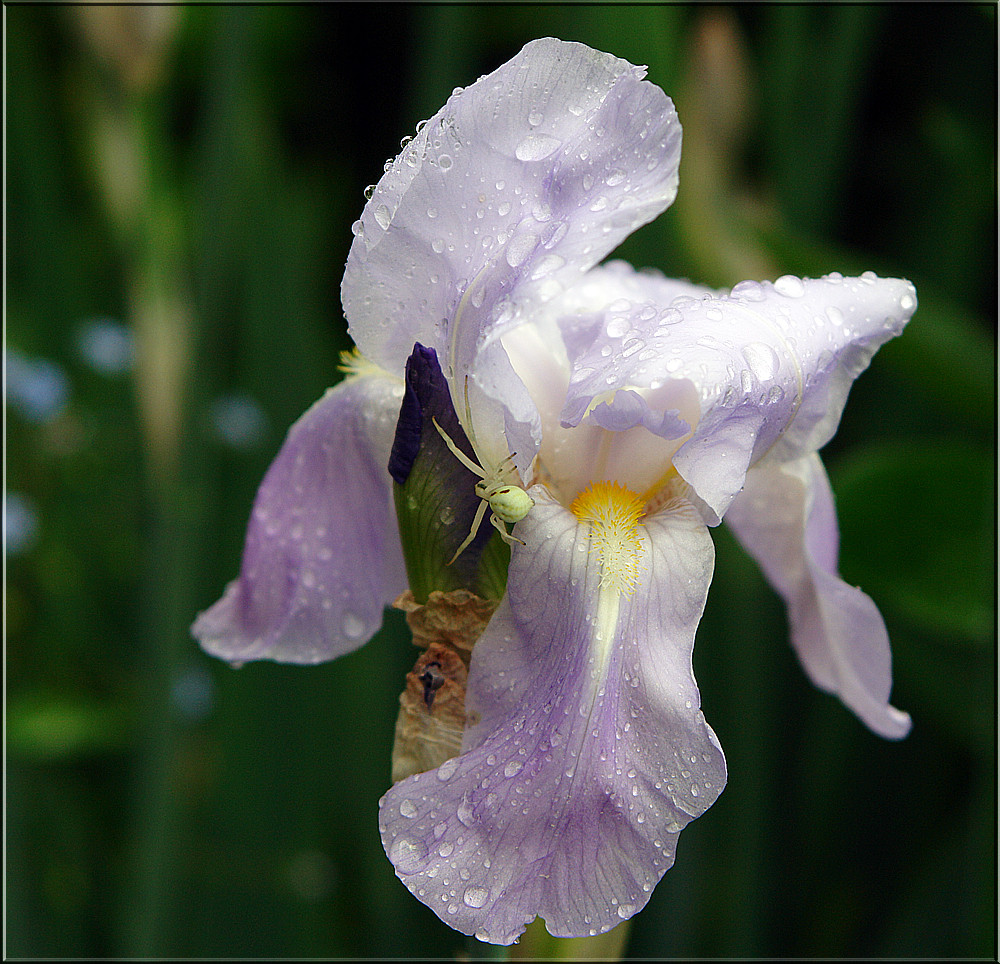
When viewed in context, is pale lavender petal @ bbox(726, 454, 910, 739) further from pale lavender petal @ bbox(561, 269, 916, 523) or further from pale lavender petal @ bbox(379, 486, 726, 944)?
pale lavender petal @ bbox(379, 486, 726, 944)

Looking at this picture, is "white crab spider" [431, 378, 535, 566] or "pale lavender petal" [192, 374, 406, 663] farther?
"pale lavender petal" [192, 374, 406, 663]

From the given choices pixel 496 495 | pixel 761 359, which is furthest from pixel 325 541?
pixel 761 359

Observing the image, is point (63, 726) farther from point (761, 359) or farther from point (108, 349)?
point (761, 359)

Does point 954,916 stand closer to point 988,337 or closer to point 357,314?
point 988,337

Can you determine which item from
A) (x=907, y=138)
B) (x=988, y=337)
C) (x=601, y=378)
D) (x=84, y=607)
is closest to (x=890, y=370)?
(x=988, y=337)

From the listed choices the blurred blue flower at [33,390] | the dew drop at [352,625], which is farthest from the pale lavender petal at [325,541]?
the blurred blue flower at [33,390]

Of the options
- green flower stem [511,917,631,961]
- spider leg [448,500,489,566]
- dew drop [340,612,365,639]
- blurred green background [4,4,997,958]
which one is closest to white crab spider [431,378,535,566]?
spider leg [448,500,489,566]

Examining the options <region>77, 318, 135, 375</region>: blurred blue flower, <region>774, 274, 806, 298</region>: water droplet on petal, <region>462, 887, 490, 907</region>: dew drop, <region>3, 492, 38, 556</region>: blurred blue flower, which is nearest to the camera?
<region>462, 887, 490, 907</region>: dew drop
